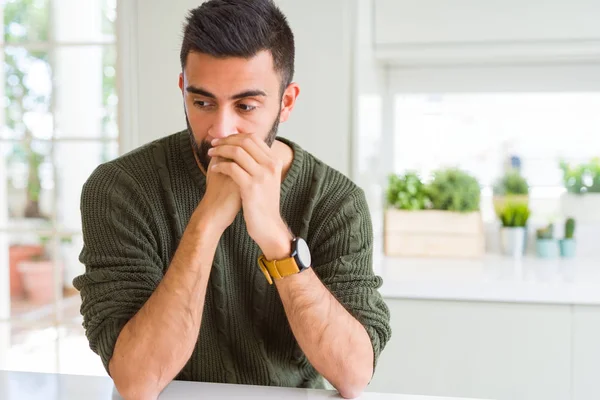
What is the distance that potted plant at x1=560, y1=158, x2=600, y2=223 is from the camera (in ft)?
8.59

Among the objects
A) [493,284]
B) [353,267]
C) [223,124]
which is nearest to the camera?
[223,124]

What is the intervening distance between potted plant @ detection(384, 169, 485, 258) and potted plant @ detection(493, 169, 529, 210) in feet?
0.71

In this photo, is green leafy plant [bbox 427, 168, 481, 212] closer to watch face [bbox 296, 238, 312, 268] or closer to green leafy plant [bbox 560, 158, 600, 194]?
green leafy plant [bbox 560, 158, 600, 194]

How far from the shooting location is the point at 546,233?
2531mm

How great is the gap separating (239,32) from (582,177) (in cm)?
190

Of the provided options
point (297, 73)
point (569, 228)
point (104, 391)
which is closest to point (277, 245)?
point (104, 391)

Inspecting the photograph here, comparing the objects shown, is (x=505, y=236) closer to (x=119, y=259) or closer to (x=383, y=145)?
(x=383, y=145)

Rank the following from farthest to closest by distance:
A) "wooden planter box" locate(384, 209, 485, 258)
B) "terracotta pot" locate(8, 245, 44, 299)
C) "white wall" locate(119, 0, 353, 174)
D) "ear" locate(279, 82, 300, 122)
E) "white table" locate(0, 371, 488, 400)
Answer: "terracotta pot" locate(8, 245, 44, 299) < "wooden planter box" locate(384, 209, 485, 258) < "white wall" locate(119, 0, 353, 174) < "ear" locate(279, 82, 300, 122) < "white table" locate(0, 371, 488, 400)

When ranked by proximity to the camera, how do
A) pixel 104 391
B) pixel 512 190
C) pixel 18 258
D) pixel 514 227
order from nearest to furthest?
pixel 104 391
pixel 514 227
pixel 512 190
pixel 18 258

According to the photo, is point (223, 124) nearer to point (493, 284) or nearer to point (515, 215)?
point (493, 284)

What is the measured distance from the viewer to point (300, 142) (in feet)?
7.31

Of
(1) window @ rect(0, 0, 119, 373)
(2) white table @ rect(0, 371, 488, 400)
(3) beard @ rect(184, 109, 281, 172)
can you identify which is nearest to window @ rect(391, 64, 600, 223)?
(1) window @ rect(0, 0, 119, 373)

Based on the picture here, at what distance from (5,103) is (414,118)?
1816 mm

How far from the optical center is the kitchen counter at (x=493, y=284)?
6.43 ft
